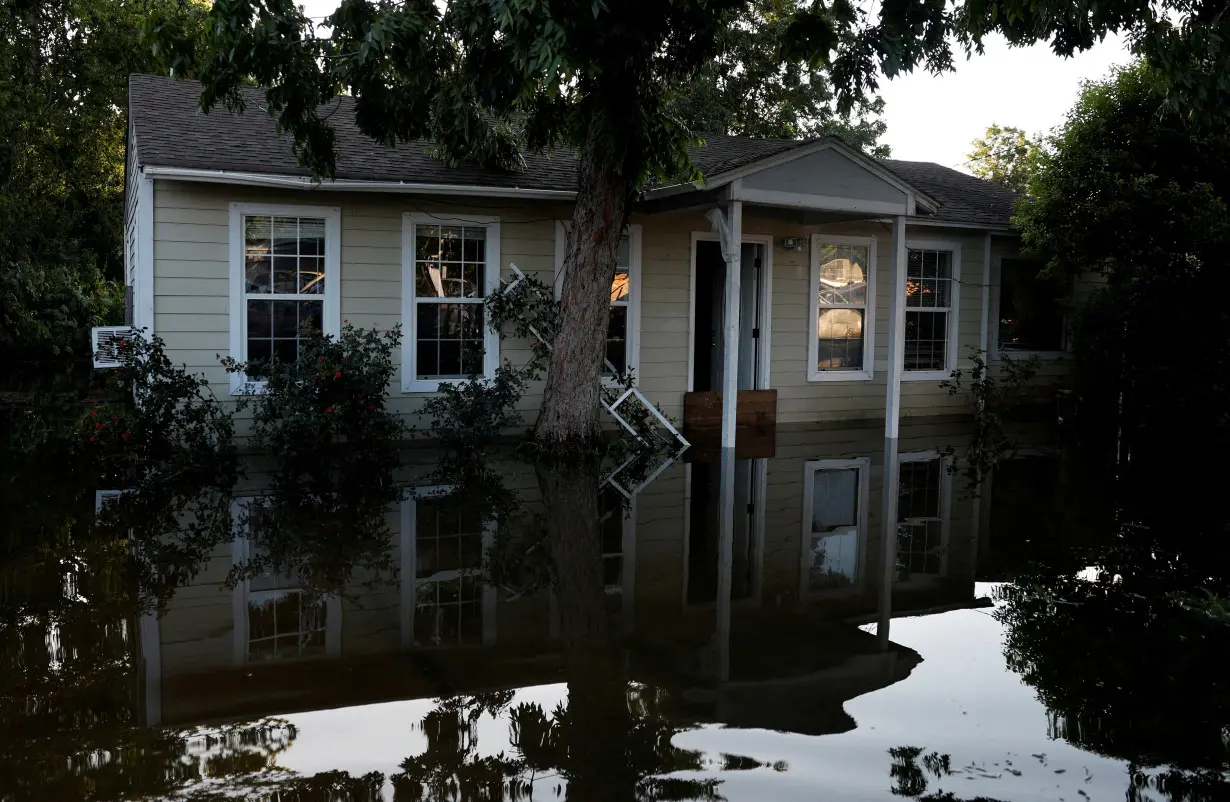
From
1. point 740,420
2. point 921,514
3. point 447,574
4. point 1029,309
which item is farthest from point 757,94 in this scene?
point 447,574

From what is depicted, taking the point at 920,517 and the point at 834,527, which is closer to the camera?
the point at 834,527

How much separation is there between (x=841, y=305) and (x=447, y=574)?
9.13 m

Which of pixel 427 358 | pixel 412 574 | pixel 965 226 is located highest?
pixel 965 226

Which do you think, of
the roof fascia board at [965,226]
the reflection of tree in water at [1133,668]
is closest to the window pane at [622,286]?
the roof fascia board at [965,226]

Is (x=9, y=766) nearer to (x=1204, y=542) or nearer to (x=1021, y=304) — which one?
(x=1204, y=542)

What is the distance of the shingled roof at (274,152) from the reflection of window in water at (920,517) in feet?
11.6

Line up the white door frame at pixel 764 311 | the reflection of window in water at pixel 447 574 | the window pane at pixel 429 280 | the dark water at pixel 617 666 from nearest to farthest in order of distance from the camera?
the dark water at pixel 617 666
the reflection of window in water at pixel 447 574
the window pane at pixel 429 280
the white door frame at pixel 764 311

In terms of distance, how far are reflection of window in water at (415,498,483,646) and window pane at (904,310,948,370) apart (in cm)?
874

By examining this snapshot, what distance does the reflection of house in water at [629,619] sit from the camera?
14.8 feet

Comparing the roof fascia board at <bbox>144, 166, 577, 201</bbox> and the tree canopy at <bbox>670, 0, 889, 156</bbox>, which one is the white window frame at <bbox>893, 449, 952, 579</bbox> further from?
the tree canopy at <bbox>670, 0, 889, 156</bbox>

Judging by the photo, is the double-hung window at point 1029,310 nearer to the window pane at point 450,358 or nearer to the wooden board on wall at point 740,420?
the wooden board on wall at point 740,420

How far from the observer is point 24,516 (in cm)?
785

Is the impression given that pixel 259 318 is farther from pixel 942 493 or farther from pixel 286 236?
pixel 942 493

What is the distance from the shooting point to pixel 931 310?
14.8m
